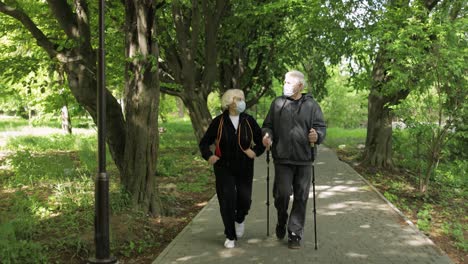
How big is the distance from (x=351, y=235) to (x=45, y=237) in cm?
414

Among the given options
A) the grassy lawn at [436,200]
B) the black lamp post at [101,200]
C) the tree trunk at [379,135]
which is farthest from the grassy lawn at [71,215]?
the tree trunk at [379,135]

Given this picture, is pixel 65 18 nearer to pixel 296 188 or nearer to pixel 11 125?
pixel 296 188

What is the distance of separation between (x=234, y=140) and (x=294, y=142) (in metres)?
0.75

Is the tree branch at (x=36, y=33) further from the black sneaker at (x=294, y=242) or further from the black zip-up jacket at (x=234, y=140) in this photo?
the black sneaker at (x=294, y=242)

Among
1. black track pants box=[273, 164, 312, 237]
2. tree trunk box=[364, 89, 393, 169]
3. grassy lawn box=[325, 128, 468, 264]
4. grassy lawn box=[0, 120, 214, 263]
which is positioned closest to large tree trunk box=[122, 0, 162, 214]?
grassy lawn box=[0, 120, 214, 263]

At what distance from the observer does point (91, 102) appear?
800 cm

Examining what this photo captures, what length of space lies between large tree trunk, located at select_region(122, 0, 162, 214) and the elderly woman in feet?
6.31

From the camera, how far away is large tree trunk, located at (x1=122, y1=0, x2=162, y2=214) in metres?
7.64

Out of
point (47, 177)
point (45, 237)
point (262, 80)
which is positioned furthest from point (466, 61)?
point (262, 80)

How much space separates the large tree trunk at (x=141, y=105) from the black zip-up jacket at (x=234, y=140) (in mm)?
1920

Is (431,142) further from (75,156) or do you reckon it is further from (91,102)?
(75,156)

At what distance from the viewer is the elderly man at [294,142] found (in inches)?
237

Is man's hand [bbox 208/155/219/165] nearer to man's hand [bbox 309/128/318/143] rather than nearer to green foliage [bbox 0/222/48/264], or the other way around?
man's hand [bbox 309/128/318/143]

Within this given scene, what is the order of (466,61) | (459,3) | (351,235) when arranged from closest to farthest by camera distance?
(351,235) → (466,61) → (459,3)
